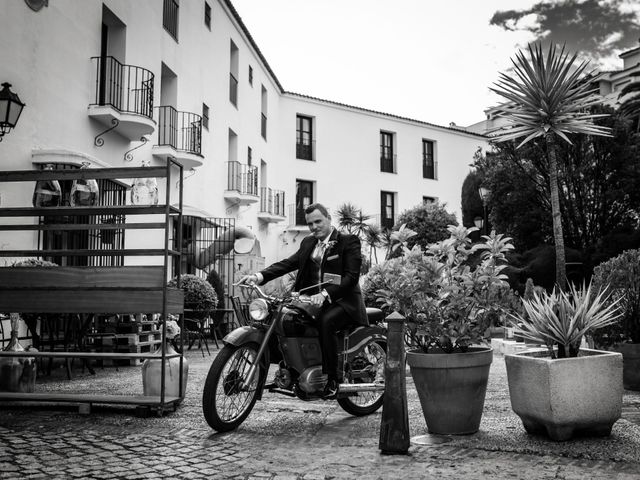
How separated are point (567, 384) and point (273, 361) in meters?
2.26

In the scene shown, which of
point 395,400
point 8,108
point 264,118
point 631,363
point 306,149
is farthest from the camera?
point 306,149

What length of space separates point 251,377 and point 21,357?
274cm

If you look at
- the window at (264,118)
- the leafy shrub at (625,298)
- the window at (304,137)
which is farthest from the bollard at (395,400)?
the window at (304,137)

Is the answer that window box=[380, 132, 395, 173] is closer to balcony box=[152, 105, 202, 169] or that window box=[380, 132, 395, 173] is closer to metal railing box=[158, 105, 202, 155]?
metal railing box=[158, 105, 202, 155]

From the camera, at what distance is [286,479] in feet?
11.8

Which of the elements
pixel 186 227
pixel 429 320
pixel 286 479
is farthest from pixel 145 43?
pixel 286 479

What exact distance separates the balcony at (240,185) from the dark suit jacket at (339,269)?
14.2 meters

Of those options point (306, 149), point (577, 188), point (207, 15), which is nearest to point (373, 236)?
point (306, 149)

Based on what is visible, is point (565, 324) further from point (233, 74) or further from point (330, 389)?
point (233, 74)

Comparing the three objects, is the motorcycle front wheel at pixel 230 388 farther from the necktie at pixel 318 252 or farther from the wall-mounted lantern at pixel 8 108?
the wall-mounted lantern at pixel 8 108

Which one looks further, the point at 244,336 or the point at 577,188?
the point at 577,188

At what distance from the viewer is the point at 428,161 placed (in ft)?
108

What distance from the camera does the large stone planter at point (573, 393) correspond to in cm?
431

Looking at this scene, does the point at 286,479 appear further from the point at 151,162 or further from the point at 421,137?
the point at 421,137
